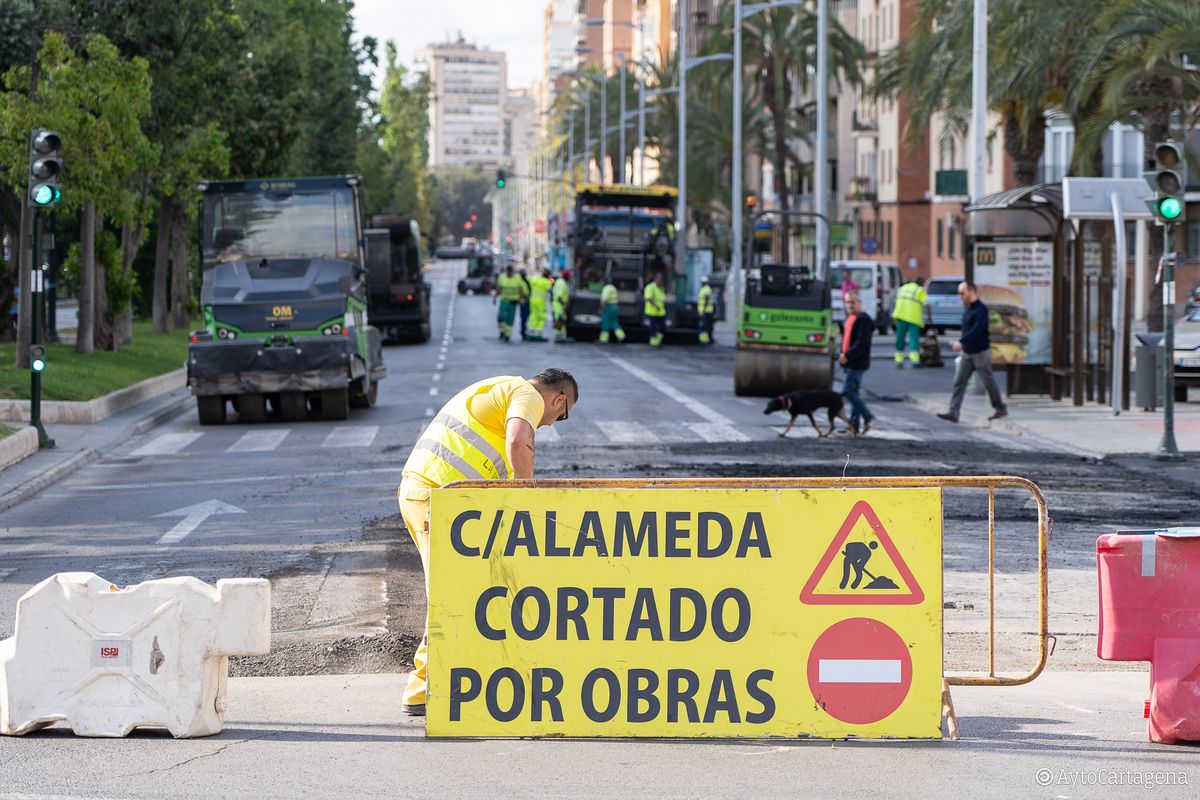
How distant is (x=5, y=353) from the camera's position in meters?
31.0

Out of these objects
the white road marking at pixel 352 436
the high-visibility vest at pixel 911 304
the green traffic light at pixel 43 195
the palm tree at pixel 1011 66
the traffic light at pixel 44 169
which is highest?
the palm tree at pixel 1011 66

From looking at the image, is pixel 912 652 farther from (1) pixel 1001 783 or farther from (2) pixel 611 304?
(2) pixel 611 304

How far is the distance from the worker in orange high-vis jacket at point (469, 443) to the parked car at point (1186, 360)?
20180 millimetres

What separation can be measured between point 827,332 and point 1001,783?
20.6m

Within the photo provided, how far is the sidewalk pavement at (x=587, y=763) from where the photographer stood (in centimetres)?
663

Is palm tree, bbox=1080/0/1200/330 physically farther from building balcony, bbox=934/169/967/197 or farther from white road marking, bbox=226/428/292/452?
white road marking, bbox=226/428/292/452

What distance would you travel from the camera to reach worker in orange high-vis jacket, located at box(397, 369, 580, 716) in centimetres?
785

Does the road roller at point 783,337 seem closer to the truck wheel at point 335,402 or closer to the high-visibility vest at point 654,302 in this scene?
the truck wheel at point 335,402

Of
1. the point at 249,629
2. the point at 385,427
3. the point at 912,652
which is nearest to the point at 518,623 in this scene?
the point at 249,629

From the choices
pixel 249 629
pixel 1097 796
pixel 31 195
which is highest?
pixel 31 195

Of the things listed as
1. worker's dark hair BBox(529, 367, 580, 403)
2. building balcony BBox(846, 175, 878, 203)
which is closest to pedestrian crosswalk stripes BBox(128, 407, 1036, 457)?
worker's dark hair BBox(529, 367, 580, 403)

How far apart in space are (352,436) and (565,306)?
82.9 feet

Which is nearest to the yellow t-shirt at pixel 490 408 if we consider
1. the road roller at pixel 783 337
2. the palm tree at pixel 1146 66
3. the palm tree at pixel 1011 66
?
the road roller at pixel 783 337

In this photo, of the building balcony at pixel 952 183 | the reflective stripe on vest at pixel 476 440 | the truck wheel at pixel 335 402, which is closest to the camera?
the reflective stripe on vest at pixel 476 440
